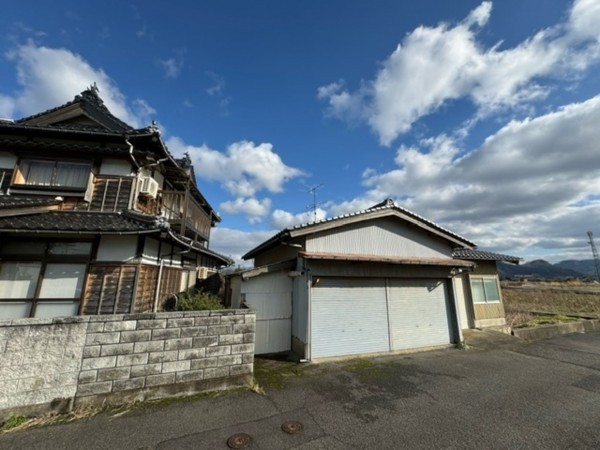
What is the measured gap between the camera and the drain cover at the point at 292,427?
3914 mm

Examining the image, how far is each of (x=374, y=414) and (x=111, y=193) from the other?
31.1 feet

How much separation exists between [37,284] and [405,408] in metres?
9.24

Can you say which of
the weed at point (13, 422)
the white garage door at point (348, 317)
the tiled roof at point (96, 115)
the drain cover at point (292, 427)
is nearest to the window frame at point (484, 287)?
the white garage door at point (348, 317)

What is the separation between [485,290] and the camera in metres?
12.2

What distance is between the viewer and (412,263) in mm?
8359

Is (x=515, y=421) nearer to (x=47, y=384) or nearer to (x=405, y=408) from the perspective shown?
(x=405, y=408)

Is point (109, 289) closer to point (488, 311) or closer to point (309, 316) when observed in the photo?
point (309, 316)

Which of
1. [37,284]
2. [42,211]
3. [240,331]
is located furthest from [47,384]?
[42,211]

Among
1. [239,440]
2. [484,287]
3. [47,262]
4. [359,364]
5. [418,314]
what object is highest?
[47,262]

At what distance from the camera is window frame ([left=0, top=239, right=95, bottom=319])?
6598 mm

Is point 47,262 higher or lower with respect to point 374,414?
higher

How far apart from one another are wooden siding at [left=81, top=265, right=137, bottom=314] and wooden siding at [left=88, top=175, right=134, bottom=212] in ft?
7.20

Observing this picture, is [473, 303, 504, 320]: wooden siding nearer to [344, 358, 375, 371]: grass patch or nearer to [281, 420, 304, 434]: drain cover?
[344, 358, 375, 371]: grass patch

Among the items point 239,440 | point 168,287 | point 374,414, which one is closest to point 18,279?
point 168,287
